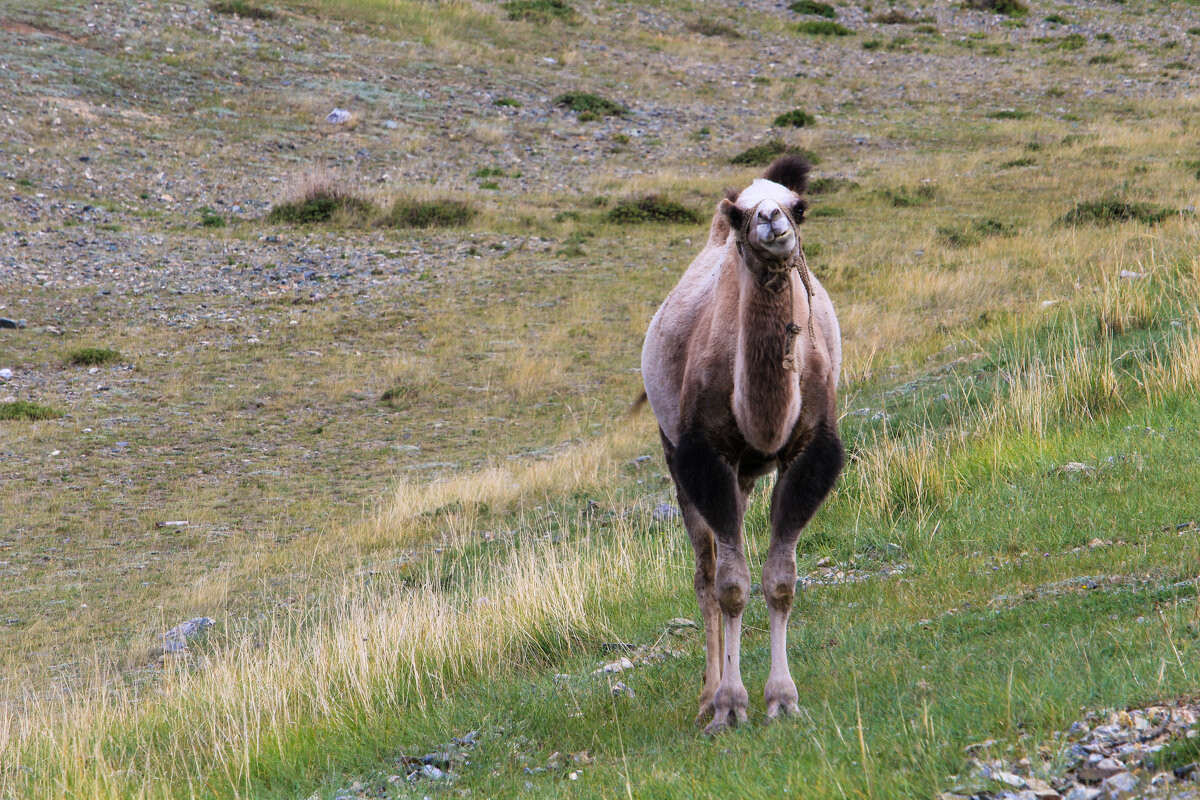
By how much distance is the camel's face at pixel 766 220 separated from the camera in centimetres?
427

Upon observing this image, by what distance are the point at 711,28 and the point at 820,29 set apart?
4867 millimetres

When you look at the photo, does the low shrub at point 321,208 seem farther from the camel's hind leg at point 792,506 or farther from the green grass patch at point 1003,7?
the green grass patch at point 1003,7

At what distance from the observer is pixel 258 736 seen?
5254 millimetres

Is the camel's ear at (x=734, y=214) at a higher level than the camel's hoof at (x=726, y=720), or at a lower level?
higher

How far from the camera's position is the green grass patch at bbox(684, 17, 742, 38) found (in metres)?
45.9

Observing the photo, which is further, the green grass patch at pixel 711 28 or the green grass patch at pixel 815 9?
the green grass patch at pixel 815 9

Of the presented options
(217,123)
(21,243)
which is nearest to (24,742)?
(21,243)

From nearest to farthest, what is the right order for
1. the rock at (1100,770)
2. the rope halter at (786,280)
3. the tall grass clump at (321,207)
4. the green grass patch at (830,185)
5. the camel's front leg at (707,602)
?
the rock at (1100,770), the rope halter at (786,280), the camel's front leg at (707,602), the tall grass clump at (321,207), the green grass patch at (830,185)

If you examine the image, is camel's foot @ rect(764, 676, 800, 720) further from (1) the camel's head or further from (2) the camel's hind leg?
(1) the camel's head

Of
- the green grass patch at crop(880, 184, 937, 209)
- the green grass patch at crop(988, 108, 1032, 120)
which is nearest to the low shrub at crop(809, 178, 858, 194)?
the green grass patch at crop(880, 184, 937, 209)

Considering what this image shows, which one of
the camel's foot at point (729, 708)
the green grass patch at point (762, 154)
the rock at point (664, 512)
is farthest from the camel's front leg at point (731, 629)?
the green grass patch at point (762, 154)

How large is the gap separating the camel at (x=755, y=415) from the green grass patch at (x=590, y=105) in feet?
96.1

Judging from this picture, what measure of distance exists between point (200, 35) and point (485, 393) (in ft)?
79.9

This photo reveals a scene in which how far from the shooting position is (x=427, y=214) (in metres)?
24.4
